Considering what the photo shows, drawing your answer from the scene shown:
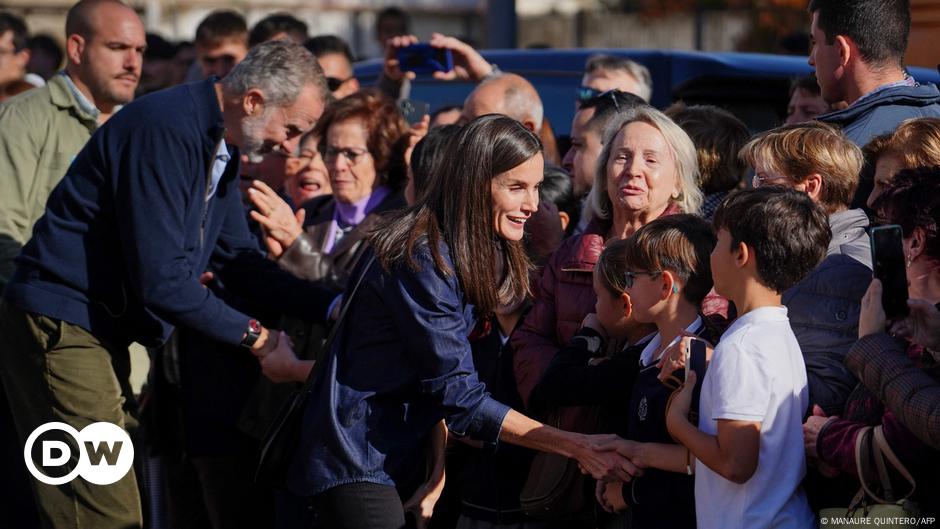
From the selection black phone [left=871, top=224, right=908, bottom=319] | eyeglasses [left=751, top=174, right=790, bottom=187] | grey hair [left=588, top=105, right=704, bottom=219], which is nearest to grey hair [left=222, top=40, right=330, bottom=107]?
grey hair [left=588, top=105, right=704, bottom=219]

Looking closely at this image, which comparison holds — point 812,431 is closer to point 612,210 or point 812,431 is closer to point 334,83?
point 612,210

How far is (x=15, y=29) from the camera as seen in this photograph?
938 cm

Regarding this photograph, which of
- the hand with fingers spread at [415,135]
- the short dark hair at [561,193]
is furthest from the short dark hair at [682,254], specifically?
the hand with fingers spread at [415,135]

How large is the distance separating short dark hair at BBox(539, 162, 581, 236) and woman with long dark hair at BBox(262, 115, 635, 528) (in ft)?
4.00

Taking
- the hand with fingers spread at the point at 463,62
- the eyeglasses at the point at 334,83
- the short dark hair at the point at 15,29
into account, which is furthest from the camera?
the short dark hair at the point at 15,29

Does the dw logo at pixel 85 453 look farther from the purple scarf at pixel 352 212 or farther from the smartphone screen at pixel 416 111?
the smartphone screen at pixel 416 111

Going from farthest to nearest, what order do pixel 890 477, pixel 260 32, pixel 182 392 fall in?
1. pixel 260 32
2. pixel 182 392
3. pixel 890 477

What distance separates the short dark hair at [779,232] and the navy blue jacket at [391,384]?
85cm

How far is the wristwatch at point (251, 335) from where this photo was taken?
498 centimetres

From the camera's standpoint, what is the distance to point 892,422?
128 inches

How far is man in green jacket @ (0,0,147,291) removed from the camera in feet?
19.3

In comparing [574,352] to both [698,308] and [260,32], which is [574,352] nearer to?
[698,308]

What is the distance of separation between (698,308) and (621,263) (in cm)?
27

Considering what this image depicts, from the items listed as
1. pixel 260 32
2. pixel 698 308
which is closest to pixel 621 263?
pixel 698 308
